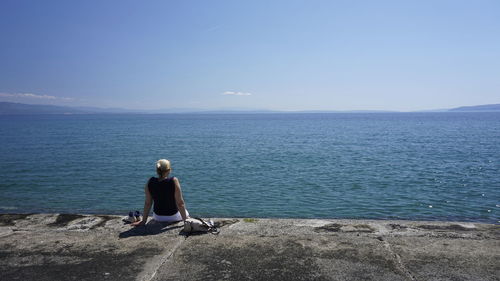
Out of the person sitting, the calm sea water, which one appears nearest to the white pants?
the person sitting

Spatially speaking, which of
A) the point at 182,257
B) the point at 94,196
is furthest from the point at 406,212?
the point at 94,196

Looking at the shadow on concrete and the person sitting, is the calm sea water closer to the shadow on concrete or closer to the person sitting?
the person sitting

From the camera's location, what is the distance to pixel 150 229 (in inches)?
237

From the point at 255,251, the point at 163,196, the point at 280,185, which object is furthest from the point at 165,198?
the point at 280,185

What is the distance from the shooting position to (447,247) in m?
4.87

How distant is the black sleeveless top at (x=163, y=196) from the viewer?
6.49 meters

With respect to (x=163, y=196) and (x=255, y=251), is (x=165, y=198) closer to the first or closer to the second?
(x=163, y=196)

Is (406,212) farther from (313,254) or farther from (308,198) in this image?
(313,254)

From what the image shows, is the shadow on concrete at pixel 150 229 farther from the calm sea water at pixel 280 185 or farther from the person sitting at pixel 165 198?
the calm sea water at pixel 280 185

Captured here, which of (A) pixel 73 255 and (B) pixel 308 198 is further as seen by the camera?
(B) pixel 308 198

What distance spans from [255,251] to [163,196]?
96.0 inches

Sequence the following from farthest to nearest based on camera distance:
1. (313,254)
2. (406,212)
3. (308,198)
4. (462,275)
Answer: (308,198), (406,212), (313,254), (462,275)

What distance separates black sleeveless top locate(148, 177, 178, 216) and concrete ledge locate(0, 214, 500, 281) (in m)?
0.33

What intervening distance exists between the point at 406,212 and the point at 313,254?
11213 millimetres
